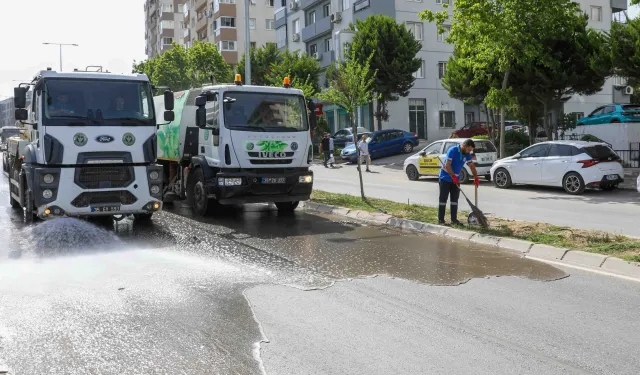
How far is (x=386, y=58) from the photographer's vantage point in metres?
37.1

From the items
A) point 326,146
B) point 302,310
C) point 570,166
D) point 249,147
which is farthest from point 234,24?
point 302,310

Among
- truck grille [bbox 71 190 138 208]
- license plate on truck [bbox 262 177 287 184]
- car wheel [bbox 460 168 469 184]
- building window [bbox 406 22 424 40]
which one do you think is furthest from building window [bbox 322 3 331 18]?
truck grille [bbox 71 190 138 208]

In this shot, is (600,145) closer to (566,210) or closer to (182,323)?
(566,210)

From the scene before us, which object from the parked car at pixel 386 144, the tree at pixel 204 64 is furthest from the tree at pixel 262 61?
the parked car at pixel 386 144

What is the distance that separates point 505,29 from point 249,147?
1217cm

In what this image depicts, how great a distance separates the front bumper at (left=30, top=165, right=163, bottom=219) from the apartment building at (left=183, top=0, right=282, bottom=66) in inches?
2054

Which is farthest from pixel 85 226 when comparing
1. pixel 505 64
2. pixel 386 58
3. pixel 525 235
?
pixel 386 58

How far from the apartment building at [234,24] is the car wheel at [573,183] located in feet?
157

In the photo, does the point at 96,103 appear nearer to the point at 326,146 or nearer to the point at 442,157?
the point at 442,157

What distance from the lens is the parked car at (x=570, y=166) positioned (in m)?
17.3

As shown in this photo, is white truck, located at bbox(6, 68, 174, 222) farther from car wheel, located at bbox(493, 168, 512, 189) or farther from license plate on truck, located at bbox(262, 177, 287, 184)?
car wheel, located at bbox(493, 168, 512, 189)

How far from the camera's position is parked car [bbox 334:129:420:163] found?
33.0 metres

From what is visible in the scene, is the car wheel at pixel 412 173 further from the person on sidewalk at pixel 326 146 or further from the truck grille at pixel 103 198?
the truck grille at pixel 103 198

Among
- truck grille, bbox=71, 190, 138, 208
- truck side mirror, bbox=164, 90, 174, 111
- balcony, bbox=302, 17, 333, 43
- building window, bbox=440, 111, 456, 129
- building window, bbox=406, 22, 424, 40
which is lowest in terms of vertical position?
truck grille, bbox=71, 190, 138, 208
